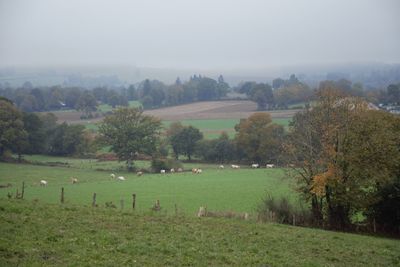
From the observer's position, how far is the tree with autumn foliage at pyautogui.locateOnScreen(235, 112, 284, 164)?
251ft

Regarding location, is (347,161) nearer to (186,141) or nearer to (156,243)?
(156,243)

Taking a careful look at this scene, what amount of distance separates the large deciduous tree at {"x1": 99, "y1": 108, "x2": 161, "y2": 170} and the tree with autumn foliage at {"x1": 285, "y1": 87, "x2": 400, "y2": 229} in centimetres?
4277

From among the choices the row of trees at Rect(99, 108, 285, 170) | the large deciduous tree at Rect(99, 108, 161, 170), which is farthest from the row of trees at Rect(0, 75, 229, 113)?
the large deciduous tree at Rect(99, 108, 161, 170)

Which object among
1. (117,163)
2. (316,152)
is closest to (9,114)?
(117,163)

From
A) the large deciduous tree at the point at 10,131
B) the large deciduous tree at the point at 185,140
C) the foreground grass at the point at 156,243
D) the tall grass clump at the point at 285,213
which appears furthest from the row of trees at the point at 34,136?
the foreground grass at the point at 156,243

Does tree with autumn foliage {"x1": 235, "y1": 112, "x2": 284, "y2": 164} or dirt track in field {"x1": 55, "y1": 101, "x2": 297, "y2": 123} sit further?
dirt track in field {"x1": 55, "y1": 101, "x2": 297, "y2": 123}

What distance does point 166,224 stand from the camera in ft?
66.5

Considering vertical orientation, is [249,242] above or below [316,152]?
below

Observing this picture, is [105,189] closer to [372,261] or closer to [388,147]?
[388,147]

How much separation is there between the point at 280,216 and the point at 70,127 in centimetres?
6411

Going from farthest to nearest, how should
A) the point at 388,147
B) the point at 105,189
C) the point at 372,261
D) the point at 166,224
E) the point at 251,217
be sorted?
the point at 105,189 < the point at 388,147 < the point at 251,217 < the point at 166,224 < the point at 372,261

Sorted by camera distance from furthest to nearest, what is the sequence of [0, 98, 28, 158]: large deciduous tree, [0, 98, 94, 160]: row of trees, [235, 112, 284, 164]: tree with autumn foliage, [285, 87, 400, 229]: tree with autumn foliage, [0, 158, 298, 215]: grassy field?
1. [235, 112, 284, 164]: tree with autumn foliage
2. [0, 98, 94, 160]: row of trees
3. [0, 98, 28, 158]: large deciduous tree
4. [0, 158, 298, 215]: grassy field
5. [285, 87, 400, 229]: tree with autumn foliage

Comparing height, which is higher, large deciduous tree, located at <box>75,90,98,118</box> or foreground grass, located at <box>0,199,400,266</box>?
large deciduous tree, located at <box>75,90,98,118</box>

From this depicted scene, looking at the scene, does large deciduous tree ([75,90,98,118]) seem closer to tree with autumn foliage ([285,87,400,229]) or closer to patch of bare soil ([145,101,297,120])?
patch of bare soil ([145,101,297,120])
